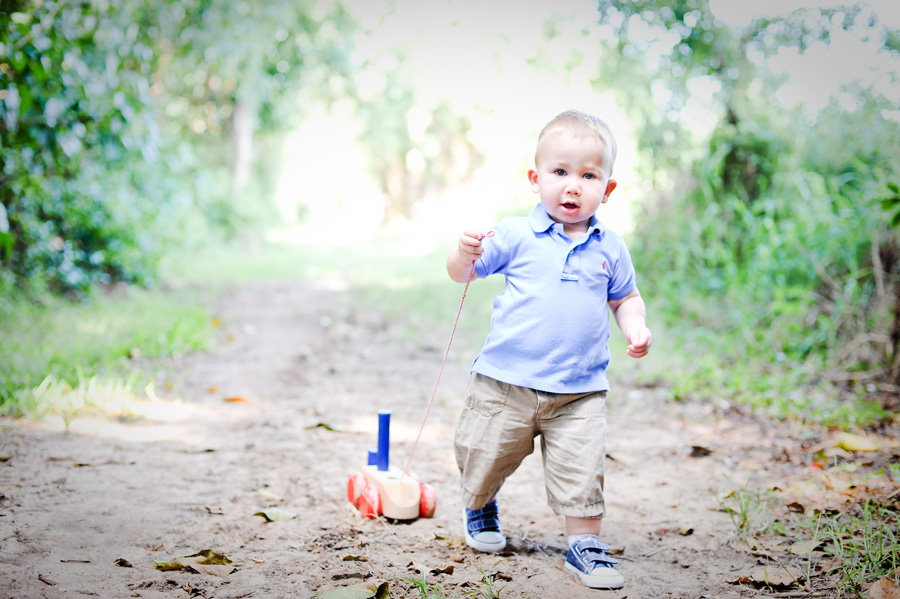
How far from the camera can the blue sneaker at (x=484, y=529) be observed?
2.16 m

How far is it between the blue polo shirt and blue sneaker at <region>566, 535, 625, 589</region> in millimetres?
452

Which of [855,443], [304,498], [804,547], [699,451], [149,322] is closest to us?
[804,547]

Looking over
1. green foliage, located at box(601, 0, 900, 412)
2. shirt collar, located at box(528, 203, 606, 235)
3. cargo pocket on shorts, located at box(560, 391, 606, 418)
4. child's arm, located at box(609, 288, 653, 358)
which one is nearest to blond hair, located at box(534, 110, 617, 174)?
shirt collar, located at box(528, 203, 606, 235)

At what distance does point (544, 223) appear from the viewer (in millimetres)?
2123

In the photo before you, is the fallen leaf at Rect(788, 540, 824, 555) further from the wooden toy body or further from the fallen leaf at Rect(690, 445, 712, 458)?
the wooden toy body

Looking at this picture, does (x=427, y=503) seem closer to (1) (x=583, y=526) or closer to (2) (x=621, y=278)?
(1) (x=583, y=526)

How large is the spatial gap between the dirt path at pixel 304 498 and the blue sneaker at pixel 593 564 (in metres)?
0.03

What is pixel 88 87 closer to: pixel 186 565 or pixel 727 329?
pixel 186 565

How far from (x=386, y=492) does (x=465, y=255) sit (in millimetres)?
882

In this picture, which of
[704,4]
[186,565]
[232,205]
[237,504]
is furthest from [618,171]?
[232,205]

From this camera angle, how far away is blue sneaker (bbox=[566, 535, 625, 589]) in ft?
6.33

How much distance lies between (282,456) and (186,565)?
111 cm

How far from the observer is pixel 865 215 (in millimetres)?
4445

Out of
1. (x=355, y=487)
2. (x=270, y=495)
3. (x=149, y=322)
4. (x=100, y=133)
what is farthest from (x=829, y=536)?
(x=100, y=133)
